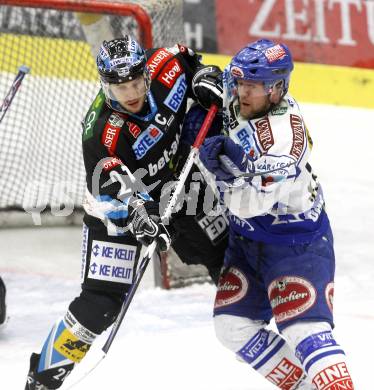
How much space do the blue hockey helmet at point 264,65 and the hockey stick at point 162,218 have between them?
0.35 meters

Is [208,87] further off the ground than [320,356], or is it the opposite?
[208,87]

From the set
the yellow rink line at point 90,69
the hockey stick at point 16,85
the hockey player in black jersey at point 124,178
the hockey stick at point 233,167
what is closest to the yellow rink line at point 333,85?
the yellow rink line at point 90,69

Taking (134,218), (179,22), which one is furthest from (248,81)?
(179,22)

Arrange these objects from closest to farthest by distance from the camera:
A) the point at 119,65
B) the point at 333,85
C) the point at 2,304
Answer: the point at 119,65, the point at 2,304, the point at 333,85

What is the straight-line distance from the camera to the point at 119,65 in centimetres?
400

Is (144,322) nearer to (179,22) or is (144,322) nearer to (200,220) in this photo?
(200,220)

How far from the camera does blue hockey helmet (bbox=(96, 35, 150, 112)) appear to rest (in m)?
3.99

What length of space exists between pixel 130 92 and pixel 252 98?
1.40 ft

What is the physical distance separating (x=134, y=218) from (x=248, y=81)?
62 centimetres

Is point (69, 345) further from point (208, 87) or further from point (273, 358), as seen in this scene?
point (208, 87)

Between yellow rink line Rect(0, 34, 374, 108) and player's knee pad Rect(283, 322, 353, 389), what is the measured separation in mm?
3430

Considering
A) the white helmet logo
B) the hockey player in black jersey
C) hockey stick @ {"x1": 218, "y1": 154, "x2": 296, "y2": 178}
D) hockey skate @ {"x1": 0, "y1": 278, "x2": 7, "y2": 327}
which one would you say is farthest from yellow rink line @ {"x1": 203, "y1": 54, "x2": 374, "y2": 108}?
hockey stick @ {"x1": 218, "y1": 154, "x2": 296, "y2": 178}

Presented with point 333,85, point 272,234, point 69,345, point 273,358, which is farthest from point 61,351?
point 333,85

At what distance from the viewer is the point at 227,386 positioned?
4754 millimetres
